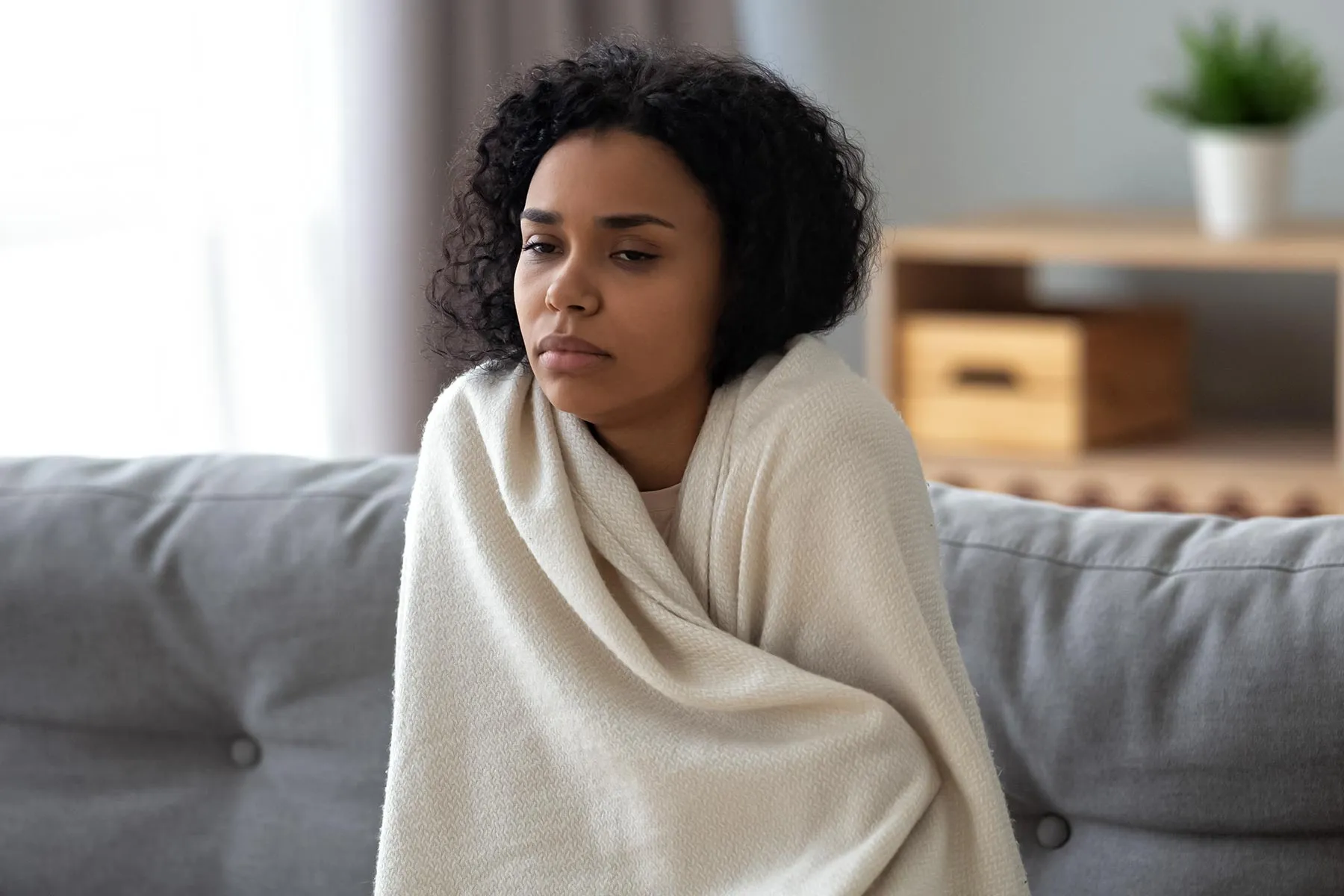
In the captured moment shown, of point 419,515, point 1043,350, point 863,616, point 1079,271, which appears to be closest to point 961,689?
point 863,616

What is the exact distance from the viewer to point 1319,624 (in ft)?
3.83

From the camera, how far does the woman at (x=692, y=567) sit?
39.8 inches

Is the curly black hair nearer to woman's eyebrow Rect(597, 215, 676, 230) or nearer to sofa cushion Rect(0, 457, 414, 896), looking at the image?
woman's eyebrow Rect(597, 215, 676, 230)

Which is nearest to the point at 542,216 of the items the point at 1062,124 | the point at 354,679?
the point at 354,679

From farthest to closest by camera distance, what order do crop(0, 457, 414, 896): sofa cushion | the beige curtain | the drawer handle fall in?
the beige curtain → the drawer handle → crop(0, 457, 414, 896): sofa cushion

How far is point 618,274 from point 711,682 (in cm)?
24

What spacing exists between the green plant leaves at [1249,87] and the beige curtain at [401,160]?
861mm

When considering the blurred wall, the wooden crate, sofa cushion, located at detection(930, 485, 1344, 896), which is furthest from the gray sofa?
the blurred wall

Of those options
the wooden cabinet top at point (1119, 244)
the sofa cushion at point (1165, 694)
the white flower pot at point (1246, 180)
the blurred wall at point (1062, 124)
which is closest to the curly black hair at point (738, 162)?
the sofa cushion at point (1165, 694)

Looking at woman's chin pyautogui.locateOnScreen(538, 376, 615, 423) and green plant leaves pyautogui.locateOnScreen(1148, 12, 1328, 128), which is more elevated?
green plant leaves pyautogui.locateOnScreen(1148, 12, 1328, 128)

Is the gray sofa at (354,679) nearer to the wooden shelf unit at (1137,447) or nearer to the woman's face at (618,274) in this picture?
the woman's face at (618,274)

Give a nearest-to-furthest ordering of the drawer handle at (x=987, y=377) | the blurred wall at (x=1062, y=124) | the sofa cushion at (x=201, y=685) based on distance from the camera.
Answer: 1. the sofa cushion at (x=201, y=685)
2. the drawer handle at (x=987, y=377)
3. the blurred wall at (x=1062, y=124)

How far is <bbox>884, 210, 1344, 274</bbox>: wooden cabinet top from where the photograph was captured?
7.72ft

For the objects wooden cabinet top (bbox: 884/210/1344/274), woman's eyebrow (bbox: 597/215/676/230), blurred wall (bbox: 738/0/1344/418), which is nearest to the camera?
woman's eyebrow (bbox: 597/215/676/230)
